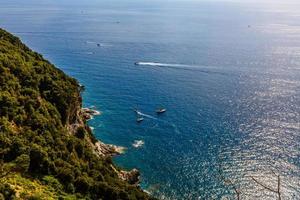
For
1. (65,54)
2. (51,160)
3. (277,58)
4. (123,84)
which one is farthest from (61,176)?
(277,58)

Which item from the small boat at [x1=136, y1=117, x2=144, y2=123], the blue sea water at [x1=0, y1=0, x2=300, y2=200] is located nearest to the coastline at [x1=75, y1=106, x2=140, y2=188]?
the blue sea water at [x1=0, y1=0, x2=300, y2=200]

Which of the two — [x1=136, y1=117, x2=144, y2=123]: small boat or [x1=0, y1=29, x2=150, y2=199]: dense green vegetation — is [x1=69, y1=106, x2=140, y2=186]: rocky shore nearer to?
[x1=0, y1=29, x2=150, y2=199]: dense green vegetation

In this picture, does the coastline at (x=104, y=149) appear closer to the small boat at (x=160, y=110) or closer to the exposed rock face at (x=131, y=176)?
the exposed rock face at (x=131, y=176)

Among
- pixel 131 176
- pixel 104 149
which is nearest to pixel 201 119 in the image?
pixel 104 149

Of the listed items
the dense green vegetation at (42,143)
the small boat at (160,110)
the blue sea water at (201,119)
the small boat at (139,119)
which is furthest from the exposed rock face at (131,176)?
the small boat at (160,110)

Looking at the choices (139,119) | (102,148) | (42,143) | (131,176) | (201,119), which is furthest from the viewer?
(139,119)

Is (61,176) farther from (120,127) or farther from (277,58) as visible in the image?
(277,58)

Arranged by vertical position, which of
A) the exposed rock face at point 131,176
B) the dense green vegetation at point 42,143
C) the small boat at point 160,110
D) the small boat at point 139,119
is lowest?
the exposed rock face at point 131,176

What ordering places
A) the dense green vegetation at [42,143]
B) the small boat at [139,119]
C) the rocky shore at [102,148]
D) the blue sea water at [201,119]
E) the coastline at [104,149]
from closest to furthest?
the dense green vegetation at [42,143], the rocky shore at [102,148], the coastline at [104,149], the blue sea water at [201,119], the small boat at [139,119]

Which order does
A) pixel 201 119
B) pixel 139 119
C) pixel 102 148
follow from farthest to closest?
pixel 139 119, pixel 201 119, pixel 102 148

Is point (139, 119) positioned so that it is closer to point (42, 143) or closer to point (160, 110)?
point (160, 110)
